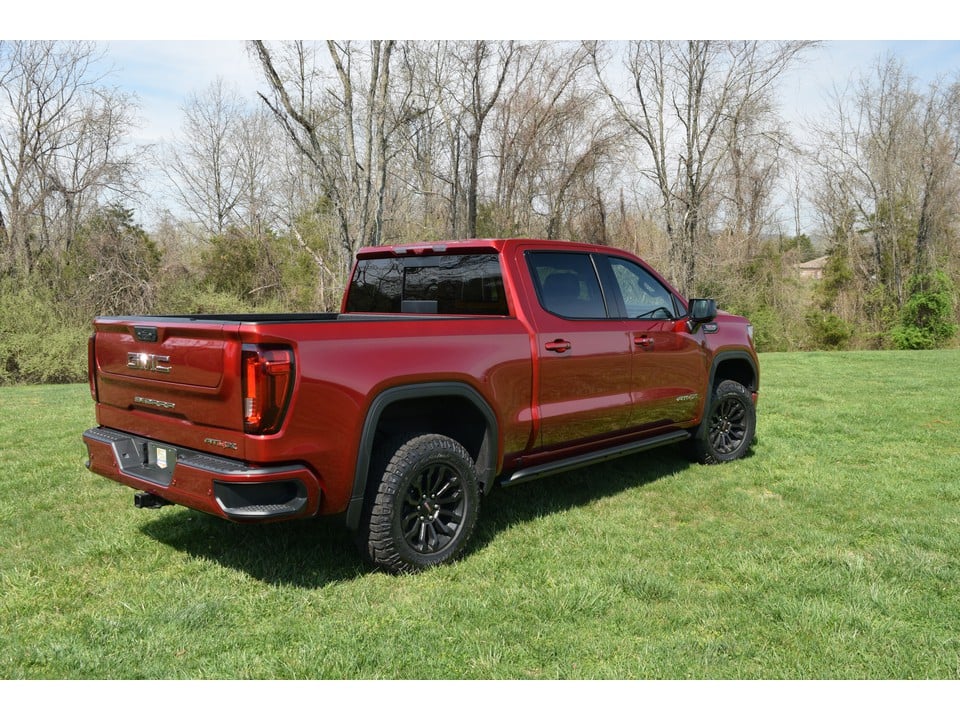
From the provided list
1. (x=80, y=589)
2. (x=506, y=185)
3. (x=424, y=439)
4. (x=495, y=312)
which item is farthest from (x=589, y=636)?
(x=506, y=185)

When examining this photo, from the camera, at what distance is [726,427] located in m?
6.66

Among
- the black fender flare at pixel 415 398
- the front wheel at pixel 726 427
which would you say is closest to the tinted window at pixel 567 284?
the black fender flare at pixel 415 398

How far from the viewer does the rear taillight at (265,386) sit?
3.33 meters

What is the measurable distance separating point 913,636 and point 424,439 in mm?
2531

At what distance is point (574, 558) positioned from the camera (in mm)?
4262

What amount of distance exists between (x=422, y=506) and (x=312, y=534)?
38.0 inches

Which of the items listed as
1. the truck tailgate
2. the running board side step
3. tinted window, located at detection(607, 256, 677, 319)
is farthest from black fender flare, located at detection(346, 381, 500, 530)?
tinted window, located at detection(607, 256, 677, 319)

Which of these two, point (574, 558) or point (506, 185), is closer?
point (574, 558)

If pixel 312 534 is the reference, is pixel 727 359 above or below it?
above

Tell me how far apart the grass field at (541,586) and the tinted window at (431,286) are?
1.52 meters

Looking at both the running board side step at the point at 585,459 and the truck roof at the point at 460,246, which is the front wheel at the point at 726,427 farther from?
the truck roof at the point at 460,246

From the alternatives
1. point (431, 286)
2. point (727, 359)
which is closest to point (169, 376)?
point (431, 286)

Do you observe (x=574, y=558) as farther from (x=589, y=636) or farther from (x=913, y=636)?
(x=913, y=636)

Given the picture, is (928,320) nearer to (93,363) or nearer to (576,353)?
(576,353)
